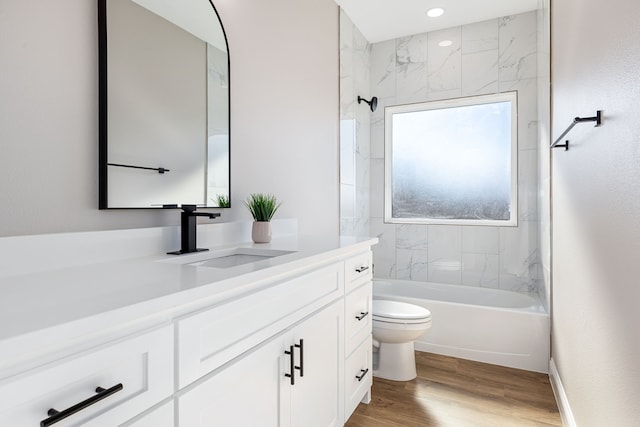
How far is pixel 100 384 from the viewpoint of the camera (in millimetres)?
619

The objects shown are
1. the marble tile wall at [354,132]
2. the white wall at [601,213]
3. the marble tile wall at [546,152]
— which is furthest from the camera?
the marble tile wall at [354,132]

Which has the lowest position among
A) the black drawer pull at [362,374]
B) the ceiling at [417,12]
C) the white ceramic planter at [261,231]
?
the black drawer pull at [362,374]

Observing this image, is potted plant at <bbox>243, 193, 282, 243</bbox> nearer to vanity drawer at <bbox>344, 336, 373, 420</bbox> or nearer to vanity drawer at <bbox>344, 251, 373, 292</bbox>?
vanity drawer at <bbox>344, 251, 373, 292</bbox>

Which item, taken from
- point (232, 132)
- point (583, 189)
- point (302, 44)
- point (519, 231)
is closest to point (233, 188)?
point (232, 132)

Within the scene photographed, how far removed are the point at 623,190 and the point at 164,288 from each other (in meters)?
1.16

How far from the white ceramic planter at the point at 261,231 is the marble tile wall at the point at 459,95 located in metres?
2.05

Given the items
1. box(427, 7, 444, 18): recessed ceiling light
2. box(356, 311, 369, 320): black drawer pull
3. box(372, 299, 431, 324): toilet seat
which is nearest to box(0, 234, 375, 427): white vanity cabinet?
box(356, 311, 369, 320): black drawer pull

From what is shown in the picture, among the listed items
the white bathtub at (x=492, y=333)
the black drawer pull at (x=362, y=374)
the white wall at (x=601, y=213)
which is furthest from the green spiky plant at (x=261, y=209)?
the white bathtub at (x=492, y=333)

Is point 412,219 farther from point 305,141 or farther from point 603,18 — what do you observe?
point 603,18

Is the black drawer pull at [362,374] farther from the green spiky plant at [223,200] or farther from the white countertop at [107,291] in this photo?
the green spiky plant at [223,200]

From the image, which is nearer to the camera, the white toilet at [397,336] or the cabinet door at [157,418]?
the cabinet door at [157,418]

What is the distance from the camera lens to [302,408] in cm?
126

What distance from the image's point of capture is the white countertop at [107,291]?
56 cm

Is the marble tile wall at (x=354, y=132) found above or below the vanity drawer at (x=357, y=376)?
above
